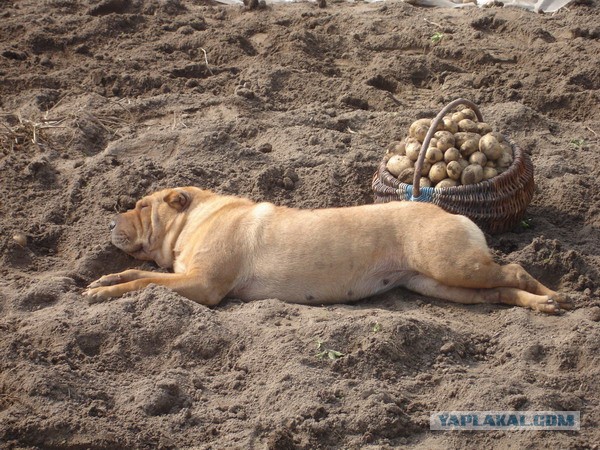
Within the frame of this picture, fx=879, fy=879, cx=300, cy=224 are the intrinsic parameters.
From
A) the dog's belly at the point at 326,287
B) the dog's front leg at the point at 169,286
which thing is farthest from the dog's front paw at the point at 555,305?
the dog's front leg at the point at 169,286

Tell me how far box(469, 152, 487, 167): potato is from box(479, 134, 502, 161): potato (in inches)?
1.7

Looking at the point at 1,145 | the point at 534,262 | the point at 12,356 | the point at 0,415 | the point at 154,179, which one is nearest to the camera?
the point at 0,415

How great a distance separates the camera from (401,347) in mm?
5445

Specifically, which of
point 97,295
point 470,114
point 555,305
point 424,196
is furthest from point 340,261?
point 470,114

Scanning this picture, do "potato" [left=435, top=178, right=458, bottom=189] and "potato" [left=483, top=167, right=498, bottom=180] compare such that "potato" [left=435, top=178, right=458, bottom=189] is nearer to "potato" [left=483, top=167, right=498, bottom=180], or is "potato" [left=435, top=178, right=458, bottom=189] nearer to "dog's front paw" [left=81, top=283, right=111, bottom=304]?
"potato" [left=483, top=167, right=498, bottom=180]

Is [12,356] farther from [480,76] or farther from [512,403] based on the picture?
[480,76]

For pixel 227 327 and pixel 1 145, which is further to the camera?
pixel 1 145

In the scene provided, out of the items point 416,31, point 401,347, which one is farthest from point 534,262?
point 416,31

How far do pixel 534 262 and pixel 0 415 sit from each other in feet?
12.7

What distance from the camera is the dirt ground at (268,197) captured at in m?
4.96

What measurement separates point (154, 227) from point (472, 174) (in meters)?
2.53

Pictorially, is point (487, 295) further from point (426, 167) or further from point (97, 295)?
point (97, 295)

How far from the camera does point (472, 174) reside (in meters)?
6.82

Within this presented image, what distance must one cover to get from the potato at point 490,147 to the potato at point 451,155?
0.20 metres
